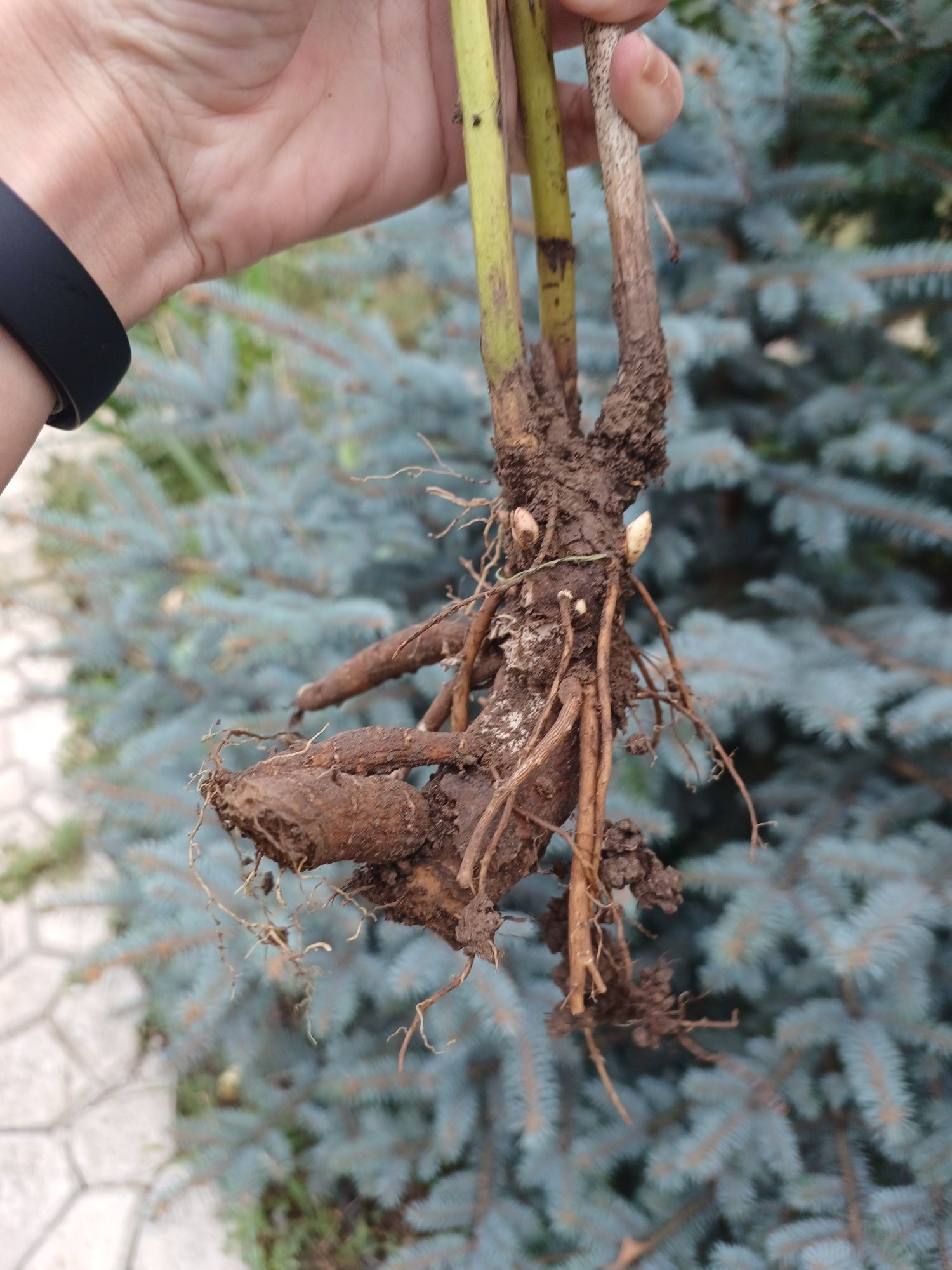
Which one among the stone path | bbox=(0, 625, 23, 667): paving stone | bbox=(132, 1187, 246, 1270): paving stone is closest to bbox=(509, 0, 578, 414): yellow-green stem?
the stone path

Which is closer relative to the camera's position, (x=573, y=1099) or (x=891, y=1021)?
(x=891, y=1021)

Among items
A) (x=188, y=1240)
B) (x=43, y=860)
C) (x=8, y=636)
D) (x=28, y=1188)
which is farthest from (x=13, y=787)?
(x=188, y=1240)

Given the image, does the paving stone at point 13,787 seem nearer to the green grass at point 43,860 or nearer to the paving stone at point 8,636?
the green grass at point 43,860

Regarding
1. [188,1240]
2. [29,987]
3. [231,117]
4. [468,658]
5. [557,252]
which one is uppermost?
[231,117]

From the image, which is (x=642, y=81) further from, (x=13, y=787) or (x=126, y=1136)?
(x=13, y=787)

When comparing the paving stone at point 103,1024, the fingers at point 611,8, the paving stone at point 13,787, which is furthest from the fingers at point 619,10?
the paving stone at point 13,787

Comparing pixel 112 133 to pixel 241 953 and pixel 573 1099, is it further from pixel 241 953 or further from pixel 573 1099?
pixel 573 1099

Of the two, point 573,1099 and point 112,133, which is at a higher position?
point 112,133

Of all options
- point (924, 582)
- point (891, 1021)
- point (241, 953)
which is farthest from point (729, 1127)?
point (924, 582)
